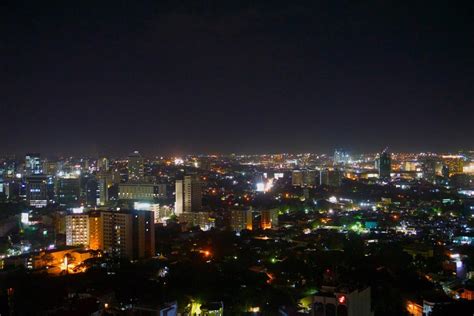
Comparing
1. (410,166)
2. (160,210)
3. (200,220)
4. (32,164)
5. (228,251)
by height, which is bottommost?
(228,251)

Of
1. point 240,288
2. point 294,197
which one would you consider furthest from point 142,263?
point 294,197

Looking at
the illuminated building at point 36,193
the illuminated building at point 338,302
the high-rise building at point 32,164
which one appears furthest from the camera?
the high-rise building at point 32,164

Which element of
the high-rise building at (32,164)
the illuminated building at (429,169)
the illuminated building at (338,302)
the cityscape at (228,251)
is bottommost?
the cityscape at (228,251)

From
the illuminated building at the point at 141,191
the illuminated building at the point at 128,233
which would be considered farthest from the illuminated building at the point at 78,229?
the illuminated building at the point at 141,191

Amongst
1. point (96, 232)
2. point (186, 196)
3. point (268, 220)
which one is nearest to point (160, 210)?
point (186, 196)

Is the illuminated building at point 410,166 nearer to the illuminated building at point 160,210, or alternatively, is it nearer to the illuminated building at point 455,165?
the illuminated building at point 455,165

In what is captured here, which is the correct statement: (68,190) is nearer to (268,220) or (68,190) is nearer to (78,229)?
(268,220)

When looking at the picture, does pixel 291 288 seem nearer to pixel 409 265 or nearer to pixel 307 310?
pixel 307 310
